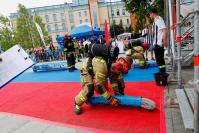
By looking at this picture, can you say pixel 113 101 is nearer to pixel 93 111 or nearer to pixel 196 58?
pixel 93 111

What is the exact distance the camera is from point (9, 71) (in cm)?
380

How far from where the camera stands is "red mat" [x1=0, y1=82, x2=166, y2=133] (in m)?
3.65

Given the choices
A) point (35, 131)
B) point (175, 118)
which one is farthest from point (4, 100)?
point (175, 118)

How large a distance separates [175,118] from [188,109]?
29 cm

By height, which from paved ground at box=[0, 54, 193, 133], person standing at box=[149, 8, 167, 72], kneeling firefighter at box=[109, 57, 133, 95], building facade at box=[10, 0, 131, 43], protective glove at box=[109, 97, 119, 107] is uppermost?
building facade at box=[10, 0, 131, 43]

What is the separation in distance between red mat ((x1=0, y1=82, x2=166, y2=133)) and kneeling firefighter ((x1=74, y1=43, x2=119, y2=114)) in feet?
A: 0.92

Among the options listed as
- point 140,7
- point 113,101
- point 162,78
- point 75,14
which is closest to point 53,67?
point 140,7

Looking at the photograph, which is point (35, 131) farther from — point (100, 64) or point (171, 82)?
point (171, 82)

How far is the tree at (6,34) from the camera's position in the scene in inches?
1294

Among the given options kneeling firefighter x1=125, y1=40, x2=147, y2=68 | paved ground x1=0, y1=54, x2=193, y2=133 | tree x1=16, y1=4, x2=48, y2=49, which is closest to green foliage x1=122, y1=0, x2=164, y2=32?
kneeling firefighter x1=125, y1=40, x2=147, y2=68

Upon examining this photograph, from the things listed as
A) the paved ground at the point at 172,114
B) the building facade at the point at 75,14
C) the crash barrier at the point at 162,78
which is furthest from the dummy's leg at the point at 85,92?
the building facade at the point at 75,14

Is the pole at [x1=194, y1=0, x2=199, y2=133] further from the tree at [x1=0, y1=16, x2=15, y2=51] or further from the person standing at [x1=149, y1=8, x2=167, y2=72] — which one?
the tree at [x1=0, y1=16, x2=15, y2=51]

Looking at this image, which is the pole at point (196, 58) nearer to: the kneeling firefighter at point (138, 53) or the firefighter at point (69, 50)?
the kneeling firefighter at point (138, 53)

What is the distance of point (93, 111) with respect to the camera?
14.7 feet
